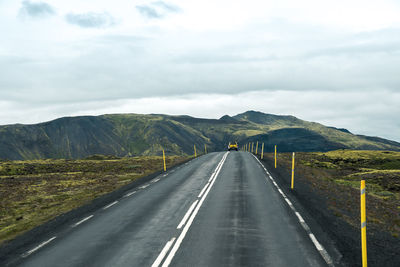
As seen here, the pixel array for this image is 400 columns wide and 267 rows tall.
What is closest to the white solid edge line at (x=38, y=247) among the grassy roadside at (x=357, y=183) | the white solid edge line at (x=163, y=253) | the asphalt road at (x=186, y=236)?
the asphalt road at (x=186, y=236)

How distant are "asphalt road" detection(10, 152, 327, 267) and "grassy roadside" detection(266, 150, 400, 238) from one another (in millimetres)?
3103

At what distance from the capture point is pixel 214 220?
1197 cm

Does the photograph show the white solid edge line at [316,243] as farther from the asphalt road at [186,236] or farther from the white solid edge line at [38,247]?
the white solid edge line at [38,247]

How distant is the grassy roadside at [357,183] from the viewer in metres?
14.2

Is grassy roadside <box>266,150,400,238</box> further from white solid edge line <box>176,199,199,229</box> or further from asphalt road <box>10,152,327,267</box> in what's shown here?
white solid edge line <box>176,199,199,229</box>

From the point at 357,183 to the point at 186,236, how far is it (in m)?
28.7

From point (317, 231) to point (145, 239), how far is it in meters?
5.18

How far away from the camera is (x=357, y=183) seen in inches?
1330

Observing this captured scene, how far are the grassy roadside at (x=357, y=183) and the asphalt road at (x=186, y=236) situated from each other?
3.10 m

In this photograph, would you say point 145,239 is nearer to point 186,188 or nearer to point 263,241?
point 263,241

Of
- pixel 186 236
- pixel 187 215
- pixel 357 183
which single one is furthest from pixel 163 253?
pixel 357 183

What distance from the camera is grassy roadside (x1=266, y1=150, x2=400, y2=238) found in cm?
1416

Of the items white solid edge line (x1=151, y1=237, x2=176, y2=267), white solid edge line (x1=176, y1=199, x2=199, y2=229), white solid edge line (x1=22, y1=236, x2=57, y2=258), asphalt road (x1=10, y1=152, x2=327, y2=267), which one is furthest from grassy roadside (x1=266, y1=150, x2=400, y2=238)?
white solid edge line (x1=22, y1=236, x2=57, y2=258)

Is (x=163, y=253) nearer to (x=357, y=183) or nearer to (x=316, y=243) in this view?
(x=316, y=243)
